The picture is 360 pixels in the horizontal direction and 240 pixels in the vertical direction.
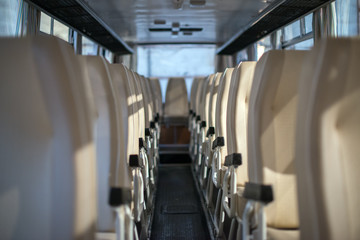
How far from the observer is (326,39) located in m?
1.10

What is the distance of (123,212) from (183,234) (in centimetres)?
192

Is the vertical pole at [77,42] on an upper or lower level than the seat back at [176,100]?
upper

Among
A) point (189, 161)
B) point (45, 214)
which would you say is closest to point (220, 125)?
point (45, 214)

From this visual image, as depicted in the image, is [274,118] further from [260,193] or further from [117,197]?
[117,197]

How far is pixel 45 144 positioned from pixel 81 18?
177 inches

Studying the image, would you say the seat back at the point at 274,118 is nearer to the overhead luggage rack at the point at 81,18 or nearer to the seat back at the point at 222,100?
the seat back at the point at 222,100

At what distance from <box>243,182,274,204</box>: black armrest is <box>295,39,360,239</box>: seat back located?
0.24m

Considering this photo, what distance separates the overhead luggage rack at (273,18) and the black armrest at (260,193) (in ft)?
11.9

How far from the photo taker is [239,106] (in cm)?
202

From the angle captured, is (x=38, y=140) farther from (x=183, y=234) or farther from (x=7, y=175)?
(x=183, y=234)

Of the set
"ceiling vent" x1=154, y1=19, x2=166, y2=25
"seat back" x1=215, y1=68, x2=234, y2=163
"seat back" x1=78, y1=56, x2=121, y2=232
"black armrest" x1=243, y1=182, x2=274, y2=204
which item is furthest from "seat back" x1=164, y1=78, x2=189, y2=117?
"black armrest" x1=243, y1=182, x2=274, y2=204

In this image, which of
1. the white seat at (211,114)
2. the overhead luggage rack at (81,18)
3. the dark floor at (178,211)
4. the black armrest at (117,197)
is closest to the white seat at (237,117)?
the black armrest at (117,197)

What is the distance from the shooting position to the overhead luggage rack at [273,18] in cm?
450

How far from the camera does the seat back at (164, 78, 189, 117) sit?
725 centimetres
